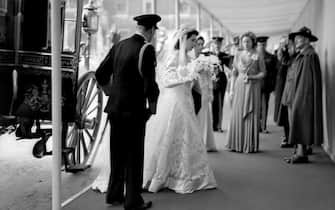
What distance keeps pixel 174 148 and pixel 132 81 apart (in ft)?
3.61

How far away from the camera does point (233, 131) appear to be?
21.3 ft

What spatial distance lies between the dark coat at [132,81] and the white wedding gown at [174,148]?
85 cm

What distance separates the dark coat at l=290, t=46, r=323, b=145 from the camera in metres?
5.43

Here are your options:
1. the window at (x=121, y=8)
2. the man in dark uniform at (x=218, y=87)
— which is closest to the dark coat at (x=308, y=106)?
the window at (x=121, y=8)

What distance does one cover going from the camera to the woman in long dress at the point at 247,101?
6359 millimetres

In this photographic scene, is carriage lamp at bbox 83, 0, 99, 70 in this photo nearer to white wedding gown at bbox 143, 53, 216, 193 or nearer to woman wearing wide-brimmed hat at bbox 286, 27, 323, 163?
white wedding gown at bbox 143, 53, 216, 193

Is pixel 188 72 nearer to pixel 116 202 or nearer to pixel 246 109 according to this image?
pixel 116 202

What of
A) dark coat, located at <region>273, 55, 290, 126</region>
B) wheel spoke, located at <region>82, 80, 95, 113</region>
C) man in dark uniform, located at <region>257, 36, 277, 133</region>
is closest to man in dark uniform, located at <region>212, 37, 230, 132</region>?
man in dark uniform, located at <region>257, 36, 277, 133</region>

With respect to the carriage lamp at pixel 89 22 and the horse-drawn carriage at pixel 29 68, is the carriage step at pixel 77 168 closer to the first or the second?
the horse-drawn carriage at pixel 29 68

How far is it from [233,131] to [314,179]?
1973 millimetres

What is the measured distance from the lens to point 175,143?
425 centimetres

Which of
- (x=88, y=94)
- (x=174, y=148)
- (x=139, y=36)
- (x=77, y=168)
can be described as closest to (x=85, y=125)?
(x=88, y=94)

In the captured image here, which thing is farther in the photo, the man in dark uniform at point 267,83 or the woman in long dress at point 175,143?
the man in dark uniform at point 267,83

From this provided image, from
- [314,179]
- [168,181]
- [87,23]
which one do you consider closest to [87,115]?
[87,23]
